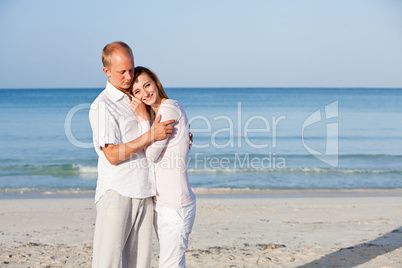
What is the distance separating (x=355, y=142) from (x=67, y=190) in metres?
13.9

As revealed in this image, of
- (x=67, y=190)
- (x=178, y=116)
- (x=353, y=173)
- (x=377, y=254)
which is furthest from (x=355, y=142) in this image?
(x=178, y=116)

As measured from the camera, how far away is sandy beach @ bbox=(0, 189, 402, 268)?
17.6 ft

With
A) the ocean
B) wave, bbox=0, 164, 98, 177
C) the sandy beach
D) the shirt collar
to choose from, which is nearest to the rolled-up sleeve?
the shirt collar

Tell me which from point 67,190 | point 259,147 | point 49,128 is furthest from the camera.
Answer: point 49,128

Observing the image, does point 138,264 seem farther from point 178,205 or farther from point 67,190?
point 67,190

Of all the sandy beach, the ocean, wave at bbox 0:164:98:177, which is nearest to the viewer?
the sandy beach

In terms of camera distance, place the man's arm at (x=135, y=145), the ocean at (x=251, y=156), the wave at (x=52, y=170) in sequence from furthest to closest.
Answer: the wave at (x=52, y=170) < the ocean at (x=251, y=156) < the man's arm at (x=135, y=145)

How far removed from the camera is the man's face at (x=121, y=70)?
10.1 ft

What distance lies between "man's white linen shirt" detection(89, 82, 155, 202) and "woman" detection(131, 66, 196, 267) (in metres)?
0.08

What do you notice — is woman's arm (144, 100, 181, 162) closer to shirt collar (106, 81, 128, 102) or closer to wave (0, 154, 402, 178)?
shirt collar (106, 81, 128, 102)

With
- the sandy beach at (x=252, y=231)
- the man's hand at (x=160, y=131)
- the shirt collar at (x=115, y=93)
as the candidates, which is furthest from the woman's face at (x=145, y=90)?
the sandy beach at (x=252, y=231)

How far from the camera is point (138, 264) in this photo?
3234 millimetres

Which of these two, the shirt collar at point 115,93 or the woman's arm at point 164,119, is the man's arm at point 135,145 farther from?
the shirt collar at point 115,93

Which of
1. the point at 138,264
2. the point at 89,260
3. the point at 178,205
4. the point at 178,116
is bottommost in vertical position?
the point at 89,260
